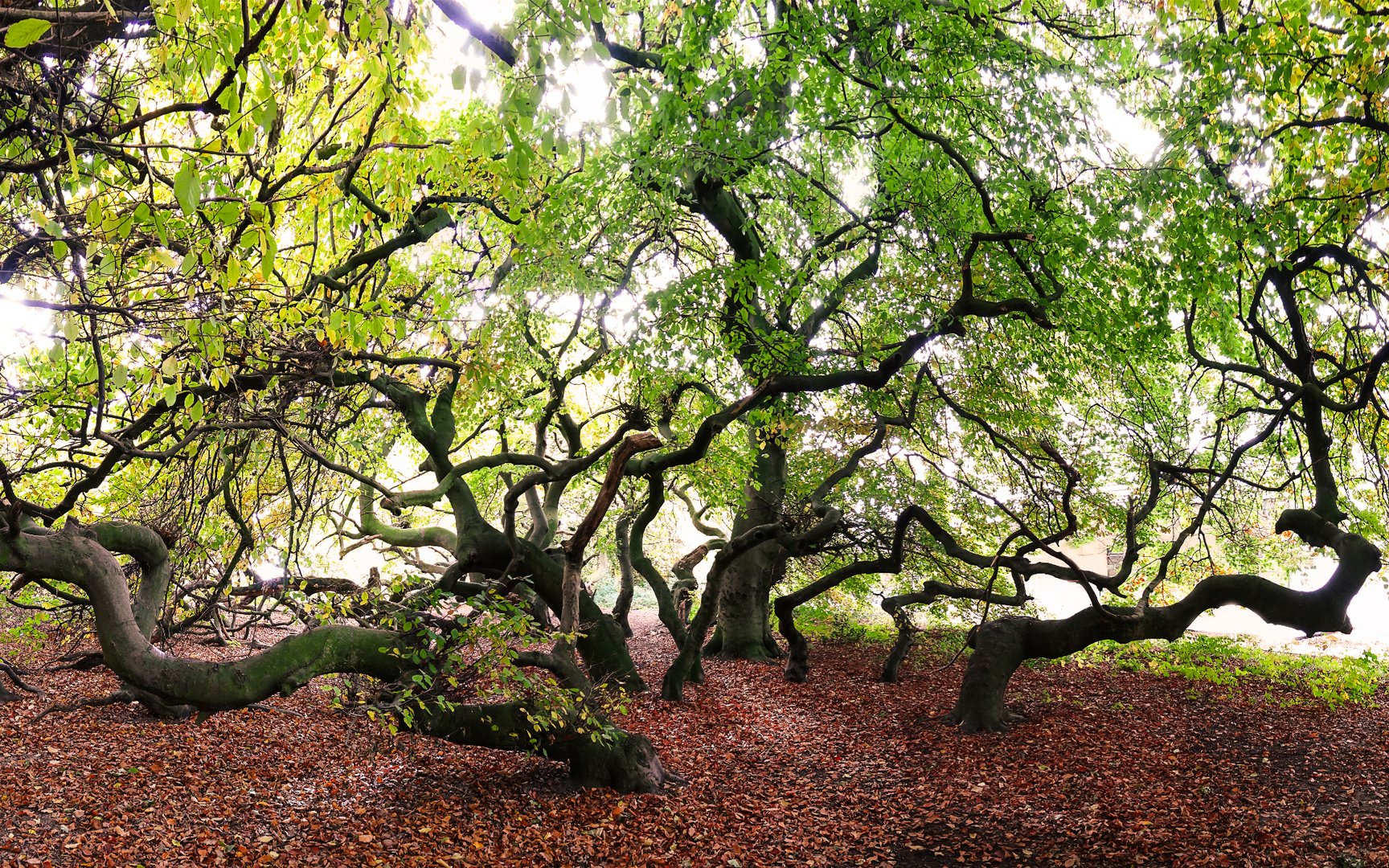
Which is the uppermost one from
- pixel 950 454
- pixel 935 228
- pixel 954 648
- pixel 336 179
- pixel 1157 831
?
pixel 935 228

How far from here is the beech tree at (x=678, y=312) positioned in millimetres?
4613

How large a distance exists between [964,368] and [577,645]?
21.5 ft

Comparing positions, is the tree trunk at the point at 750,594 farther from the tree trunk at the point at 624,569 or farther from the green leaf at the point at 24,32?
the green leaf at the point at 24,32

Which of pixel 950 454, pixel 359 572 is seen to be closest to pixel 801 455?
pixel 950 454

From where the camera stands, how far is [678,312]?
444 inches

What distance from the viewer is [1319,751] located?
8289 mm

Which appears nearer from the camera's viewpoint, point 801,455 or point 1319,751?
point 1319,751

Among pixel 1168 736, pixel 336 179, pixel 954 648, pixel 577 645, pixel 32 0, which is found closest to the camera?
pixel 32 0

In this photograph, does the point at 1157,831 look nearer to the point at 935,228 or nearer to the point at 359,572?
the point at 935,228

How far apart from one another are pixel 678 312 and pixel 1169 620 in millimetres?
6636

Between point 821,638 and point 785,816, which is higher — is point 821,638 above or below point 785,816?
above

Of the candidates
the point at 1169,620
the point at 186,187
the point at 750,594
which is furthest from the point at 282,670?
the point at 750,594

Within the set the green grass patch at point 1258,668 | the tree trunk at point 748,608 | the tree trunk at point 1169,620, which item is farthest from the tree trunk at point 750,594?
the green grass patch at point 1258,668

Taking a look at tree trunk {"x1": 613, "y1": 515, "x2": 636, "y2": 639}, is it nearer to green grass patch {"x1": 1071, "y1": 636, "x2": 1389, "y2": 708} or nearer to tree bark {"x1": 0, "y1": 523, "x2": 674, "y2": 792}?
tree bark {"x1": 0, "y1": 523, "x2": 674, "y2": 792}
